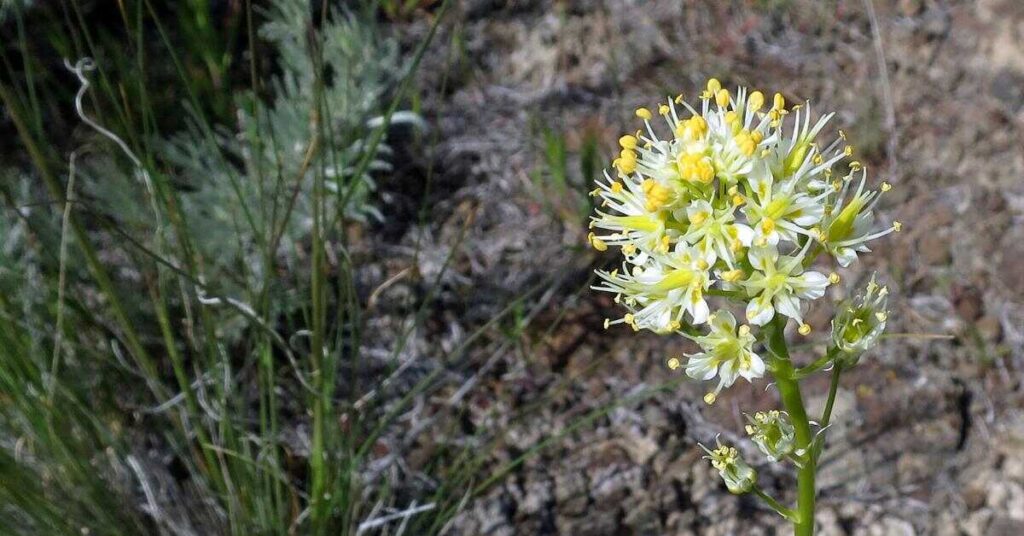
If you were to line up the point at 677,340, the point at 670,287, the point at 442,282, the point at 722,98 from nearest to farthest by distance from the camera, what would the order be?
the point at 670,287, the point at 722,98, the point at 677,340, the point at 442,282

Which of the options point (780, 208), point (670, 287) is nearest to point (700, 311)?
point (670, 287)

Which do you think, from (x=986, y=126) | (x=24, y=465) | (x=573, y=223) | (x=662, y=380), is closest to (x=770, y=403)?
(x=662, y=380)

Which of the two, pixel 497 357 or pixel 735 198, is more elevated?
pixel 735 198

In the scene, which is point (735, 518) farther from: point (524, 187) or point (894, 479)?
point (524, 187)

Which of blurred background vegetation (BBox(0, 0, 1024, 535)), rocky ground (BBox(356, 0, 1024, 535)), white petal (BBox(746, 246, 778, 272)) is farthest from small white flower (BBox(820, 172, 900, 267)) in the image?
rocky ground (BBox(356, 0, 1024, 535))

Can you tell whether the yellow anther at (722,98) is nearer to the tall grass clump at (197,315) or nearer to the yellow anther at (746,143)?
the yellow anther at (746,143)

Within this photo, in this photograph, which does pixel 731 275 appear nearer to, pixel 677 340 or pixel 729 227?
pixel 729 227
